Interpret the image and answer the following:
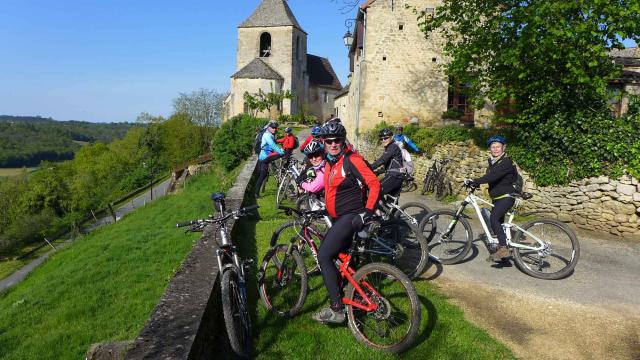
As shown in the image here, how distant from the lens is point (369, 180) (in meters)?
3.80

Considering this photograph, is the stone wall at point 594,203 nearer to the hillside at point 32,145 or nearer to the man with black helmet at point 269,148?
the man with black helmet at point 269,148

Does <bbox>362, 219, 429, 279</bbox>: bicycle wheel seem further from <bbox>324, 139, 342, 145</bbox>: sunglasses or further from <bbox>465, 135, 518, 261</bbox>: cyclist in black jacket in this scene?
<bbox>324, 139, 342, 145</bbox>: sunglasses

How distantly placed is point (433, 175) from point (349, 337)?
9429 millimetres

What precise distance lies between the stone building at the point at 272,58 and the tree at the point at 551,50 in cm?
3508

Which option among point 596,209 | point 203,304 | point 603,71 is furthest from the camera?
point 603,71

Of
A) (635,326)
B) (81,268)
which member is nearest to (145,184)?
(81,268)

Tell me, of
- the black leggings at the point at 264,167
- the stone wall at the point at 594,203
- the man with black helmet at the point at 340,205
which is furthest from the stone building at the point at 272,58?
the man with black helmet at the point at 340,205

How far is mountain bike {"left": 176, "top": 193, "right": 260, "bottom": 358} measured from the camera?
134 inches

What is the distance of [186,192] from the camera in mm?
21250

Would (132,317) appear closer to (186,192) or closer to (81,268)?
(81,268)

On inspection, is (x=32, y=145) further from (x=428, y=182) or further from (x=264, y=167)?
(x=428, y=182)

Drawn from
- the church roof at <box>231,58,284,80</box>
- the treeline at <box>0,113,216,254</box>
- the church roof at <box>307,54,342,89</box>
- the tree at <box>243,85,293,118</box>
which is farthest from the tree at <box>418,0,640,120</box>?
the church roof at <box>307,54,342,89</box>

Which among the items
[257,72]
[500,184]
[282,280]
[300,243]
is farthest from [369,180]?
[257,72]

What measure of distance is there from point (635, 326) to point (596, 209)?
5033 mm
